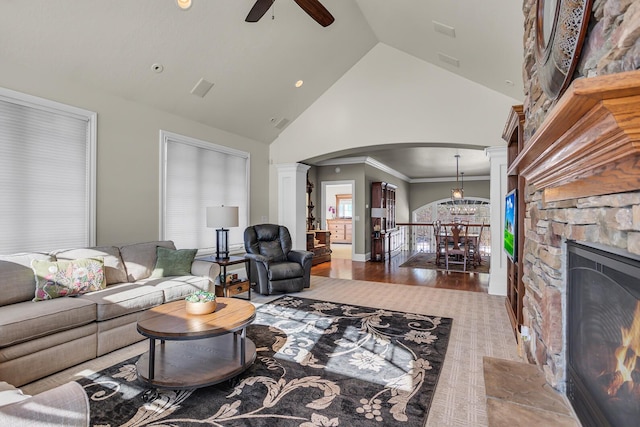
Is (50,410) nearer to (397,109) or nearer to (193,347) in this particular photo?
(193,347)

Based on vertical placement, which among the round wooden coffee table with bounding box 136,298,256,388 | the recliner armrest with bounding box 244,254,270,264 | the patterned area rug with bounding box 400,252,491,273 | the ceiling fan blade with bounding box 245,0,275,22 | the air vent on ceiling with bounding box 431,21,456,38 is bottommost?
the patterned area rug with bounding box 400,252,491,273

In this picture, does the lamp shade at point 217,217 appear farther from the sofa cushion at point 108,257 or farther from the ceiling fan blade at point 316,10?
the ceiling fan blade at point 316,10

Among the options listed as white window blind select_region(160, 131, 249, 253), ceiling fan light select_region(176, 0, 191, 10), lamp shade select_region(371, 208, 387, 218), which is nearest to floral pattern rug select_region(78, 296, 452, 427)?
white window blind select_region(160, 131, 249, 253)

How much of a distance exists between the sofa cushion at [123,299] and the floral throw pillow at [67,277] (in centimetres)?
9

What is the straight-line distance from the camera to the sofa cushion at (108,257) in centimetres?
320

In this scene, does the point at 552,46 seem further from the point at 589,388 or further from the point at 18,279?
the point at 18,279

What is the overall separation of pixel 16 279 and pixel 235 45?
327 cm

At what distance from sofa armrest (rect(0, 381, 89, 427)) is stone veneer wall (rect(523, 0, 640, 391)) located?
1808 mm

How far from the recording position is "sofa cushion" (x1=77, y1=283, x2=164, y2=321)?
279 cm

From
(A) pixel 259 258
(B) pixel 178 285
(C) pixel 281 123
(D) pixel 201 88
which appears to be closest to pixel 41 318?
(B) pixel 178 285

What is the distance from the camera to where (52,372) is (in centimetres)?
246

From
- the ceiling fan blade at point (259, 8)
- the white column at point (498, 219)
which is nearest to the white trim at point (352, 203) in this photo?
the white column at point (498, 219)

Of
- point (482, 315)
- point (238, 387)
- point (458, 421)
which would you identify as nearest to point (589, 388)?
point (458, 421)

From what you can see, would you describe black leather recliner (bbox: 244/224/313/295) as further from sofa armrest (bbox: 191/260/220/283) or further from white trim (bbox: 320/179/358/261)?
white trim (bbox: 320/179/358/261)
